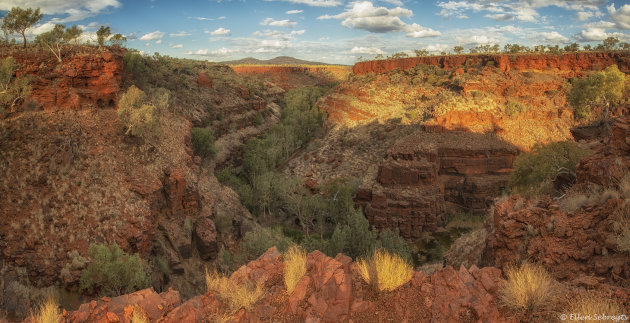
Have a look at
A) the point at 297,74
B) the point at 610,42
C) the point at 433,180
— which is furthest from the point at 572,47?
the point at 297,74

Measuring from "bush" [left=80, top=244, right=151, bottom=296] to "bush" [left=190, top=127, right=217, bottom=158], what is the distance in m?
19.2

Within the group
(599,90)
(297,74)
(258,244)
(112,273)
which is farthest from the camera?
(297,74)

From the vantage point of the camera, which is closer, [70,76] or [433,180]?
[70,76]

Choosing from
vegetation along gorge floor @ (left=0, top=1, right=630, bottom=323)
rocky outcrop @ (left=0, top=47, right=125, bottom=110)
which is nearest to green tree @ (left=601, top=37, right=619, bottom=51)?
vegetation along gorge floor @ (left=0, top=1, right=630, bottom=323)

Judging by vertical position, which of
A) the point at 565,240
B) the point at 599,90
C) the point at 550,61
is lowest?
the point at 565,240

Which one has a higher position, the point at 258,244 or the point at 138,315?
the point at 138,315

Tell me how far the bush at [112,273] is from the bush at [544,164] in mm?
14511

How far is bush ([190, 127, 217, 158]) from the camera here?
2984 centimetres

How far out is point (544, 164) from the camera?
15359 millimetres

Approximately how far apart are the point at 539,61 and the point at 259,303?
42.9 metres

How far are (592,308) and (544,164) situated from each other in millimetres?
12541

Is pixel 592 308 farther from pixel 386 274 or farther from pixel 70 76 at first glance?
pixel 70 76

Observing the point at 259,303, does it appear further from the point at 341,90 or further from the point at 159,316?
the point at 341,90

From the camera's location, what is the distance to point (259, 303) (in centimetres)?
633
